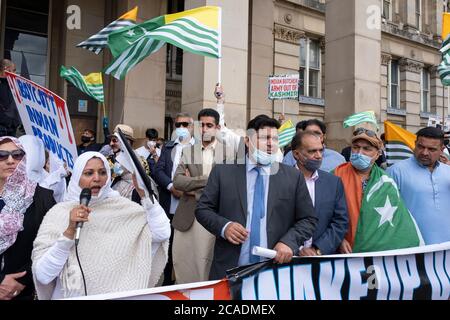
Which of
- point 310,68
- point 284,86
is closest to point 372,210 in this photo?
point 284,86

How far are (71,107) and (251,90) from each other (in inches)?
230

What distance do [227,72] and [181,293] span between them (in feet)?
22.3

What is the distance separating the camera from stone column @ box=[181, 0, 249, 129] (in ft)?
28.2

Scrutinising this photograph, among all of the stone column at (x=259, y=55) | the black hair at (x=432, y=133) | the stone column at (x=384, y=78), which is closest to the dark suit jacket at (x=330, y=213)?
the black hair at (x=432, y=133)

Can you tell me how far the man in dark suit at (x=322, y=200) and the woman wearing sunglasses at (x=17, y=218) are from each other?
206 centimetres

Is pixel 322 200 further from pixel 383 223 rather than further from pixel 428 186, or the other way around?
pixel 428 186

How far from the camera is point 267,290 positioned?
9.45 ft

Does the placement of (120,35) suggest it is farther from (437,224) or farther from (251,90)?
(251,90)

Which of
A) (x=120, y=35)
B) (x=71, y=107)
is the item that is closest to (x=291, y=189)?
(x=120, y=35)

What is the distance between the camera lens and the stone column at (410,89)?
74.1 ft

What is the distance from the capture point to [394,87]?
23078 millimetres

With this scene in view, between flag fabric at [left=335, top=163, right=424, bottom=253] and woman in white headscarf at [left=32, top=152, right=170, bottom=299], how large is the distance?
1.69 m

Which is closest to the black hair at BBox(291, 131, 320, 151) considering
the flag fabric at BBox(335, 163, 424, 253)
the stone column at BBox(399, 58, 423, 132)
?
the flag fabric at BBox(335, 163, 424, 253)

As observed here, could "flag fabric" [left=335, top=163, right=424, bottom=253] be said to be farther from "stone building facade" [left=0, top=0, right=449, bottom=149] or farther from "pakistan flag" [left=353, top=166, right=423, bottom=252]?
"stone building facade" [left=0, top=0, right=449, bottom=149]
